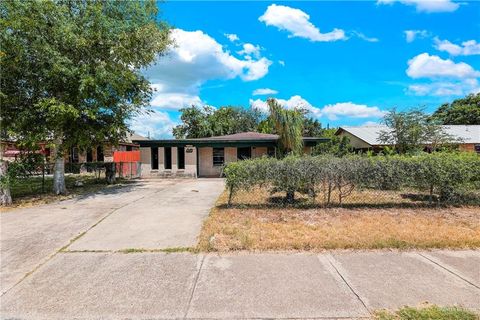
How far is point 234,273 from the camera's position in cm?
399

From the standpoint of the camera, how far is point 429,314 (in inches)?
114

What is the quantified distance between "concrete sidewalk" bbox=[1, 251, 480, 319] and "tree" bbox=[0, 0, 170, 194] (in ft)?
25.8

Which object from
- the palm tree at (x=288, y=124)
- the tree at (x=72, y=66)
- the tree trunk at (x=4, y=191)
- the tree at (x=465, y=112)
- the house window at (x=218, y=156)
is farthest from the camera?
the tree at (x=465, y=112)

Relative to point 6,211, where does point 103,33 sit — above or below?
above

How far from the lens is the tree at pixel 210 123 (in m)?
42.9

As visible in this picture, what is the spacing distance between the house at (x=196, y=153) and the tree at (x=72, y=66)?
→ 6.18 meters

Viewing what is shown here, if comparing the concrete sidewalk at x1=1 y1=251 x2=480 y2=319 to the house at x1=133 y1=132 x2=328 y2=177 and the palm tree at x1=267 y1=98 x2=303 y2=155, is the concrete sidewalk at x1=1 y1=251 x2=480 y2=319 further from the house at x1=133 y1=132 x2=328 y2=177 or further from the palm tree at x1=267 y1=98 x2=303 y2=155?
the house at x1=133 y1=132 x2=328 y2=177

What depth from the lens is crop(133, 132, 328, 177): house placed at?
18906 millimetres

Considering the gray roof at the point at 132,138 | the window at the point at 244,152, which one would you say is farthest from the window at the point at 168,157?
the window at the point at 244,152

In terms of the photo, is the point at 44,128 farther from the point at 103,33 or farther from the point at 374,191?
the point at 374,191

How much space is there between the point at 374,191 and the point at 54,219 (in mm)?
8160

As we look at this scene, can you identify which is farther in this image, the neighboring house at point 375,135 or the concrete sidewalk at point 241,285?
the neighboring house at point 375,135

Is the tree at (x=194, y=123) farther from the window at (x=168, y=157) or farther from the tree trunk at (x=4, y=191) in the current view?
the tree trunk at (x=4, y=191)

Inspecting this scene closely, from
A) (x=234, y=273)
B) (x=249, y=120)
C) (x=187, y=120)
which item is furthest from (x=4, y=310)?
(x=249, y=120)
